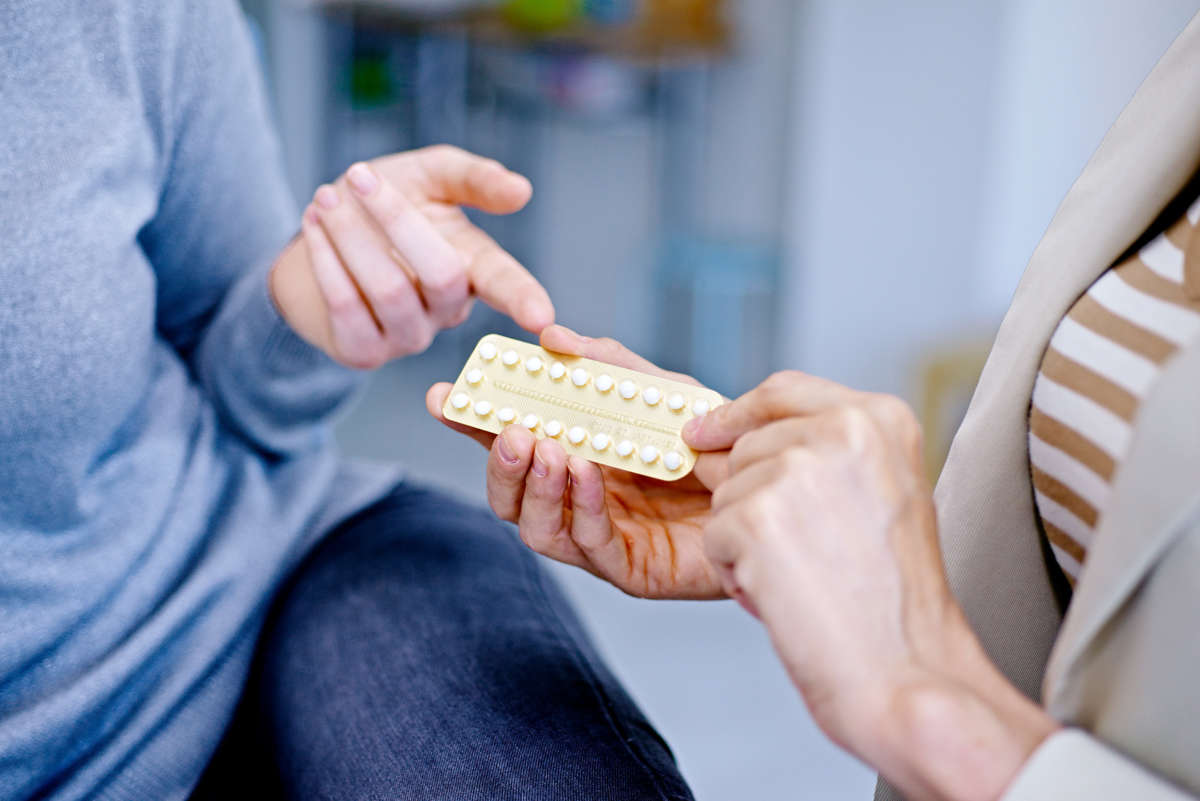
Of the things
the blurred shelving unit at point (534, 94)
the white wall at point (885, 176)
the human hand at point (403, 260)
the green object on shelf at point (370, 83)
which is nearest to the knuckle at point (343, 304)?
the human hand at point (403, 260)

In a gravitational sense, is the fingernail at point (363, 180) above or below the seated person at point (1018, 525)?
above

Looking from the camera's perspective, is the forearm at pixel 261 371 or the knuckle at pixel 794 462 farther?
the forearm at pixel 261 371

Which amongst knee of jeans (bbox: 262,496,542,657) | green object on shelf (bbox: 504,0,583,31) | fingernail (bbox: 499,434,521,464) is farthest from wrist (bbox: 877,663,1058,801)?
green object on shelf (bbox: 504,0,583,31)

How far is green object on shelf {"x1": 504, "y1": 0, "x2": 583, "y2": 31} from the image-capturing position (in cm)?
280

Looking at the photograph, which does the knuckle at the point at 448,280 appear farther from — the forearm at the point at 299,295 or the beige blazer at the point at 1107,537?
the beige blazer at the point at 1107,537

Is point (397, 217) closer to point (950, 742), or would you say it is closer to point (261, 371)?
point (261, 371)

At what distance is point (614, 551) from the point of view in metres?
0.53

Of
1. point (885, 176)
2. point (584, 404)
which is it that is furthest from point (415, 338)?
point (885, 176)

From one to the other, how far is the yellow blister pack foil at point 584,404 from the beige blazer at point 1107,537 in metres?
0.15

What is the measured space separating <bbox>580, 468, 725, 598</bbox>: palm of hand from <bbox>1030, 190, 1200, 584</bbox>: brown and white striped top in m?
0.18

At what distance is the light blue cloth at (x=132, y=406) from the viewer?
54cm

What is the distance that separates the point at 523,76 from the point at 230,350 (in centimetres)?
249

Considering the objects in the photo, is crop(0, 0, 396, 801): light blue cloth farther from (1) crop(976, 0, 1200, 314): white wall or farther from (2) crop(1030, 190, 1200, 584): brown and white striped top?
(1) crop(976, 0, 1200, 314): white wall

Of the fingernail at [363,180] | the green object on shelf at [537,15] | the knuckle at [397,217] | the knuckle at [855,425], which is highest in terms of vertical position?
the green object on shelf at [537,15]
